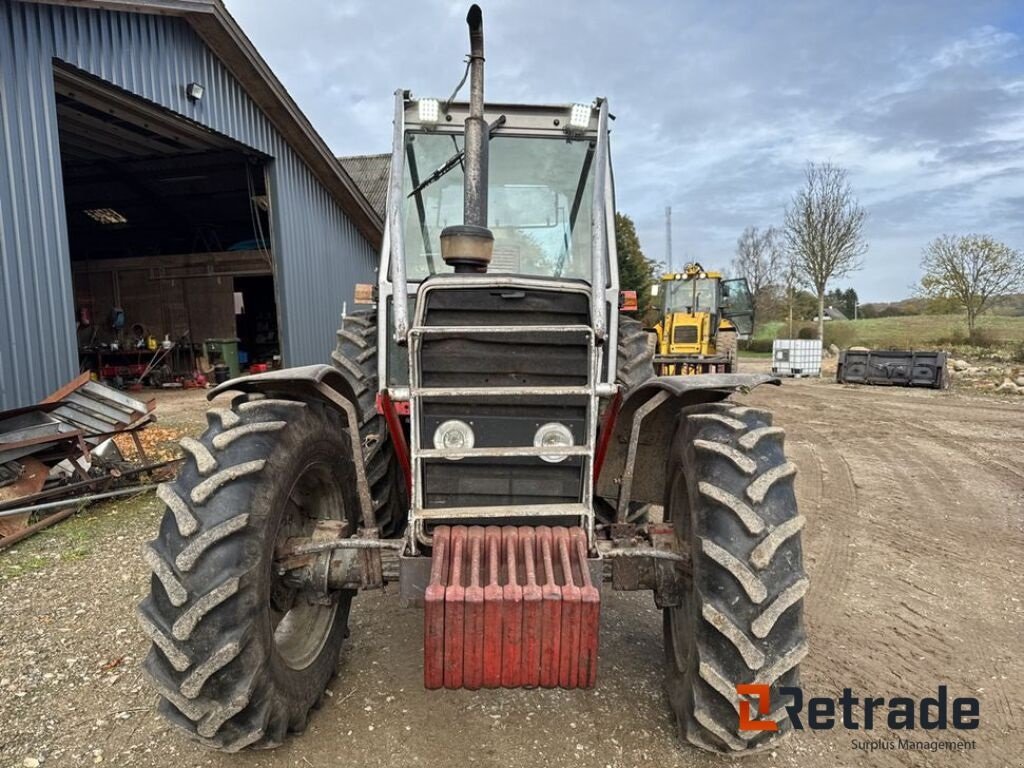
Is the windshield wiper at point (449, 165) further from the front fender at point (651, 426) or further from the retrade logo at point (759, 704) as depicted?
the retrade logo at point (759, 704)

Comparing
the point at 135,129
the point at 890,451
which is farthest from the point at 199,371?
the point at 890,451

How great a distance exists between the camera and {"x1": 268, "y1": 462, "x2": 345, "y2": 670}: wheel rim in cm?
283

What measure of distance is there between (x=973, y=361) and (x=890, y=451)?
1480 cm

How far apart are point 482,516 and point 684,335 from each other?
13339 mm

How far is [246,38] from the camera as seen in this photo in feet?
31.6

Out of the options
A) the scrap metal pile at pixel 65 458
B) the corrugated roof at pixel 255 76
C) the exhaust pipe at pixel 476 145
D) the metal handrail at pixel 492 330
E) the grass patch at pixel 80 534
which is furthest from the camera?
the corrugated roof at pixel 255 76

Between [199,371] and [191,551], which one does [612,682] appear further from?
[199,371]

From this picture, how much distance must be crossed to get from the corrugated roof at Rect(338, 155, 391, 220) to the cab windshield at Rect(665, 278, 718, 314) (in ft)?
28.4

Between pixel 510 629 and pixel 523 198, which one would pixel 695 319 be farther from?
pixel 510 629

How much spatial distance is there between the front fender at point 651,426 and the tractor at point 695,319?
1048cm

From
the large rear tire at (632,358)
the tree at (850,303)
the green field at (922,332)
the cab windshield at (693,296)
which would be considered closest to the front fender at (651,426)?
the large rear tire at (632,358)

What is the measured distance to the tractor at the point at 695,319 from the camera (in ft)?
48.0

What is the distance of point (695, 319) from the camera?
15234mm

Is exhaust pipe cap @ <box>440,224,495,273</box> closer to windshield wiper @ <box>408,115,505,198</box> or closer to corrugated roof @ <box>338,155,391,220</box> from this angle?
windshield wiper @ <box>408,115,505,198</box>
